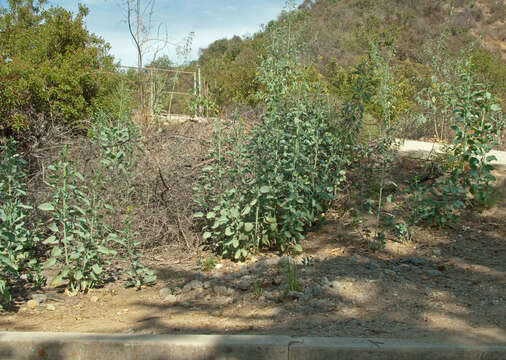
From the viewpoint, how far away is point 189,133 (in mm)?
7102

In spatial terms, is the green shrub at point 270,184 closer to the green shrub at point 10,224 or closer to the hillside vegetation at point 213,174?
the hillside vegetation at point 213,174

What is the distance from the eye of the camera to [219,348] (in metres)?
2.57

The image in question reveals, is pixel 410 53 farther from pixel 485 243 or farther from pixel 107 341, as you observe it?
pixel 107 341

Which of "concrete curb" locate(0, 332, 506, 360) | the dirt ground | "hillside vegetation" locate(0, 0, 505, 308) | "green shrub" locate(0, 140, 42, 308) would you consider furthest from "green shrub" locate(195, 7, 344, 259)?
"concrete curb" locate(0, 332, 506, 360)

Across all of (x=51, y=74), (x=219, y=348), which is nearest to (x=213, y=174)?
(x=219, y=348)

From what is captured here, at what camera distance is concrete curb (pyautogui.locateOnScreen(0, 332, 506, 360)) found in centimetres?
Result: 251

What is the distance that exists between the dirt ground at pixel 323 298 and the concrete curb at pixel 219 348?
15 cm

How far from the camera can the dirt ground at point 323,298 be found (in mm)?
2986

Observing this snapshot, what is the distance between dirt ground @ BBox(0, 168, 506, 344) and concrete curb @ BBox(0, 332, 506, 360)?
0.50 feet

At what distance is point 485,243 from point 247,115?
13.5 ft

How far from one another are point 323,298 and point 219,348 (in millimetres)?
1116

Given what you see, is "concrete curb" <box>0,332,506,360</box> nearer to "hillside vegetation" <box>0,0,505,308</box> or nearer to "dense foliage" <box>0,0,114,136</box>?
"hillside vegetation" <box>0,0,505,308</box>

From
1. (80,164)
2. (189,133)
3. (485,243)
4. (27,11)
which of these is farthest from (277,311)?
(27,11)

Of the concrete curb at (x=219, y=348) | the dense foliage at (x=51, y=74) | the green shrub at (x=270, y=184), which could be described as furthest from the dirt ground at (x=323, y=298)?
the dense foliage at (x=51, y=74)
